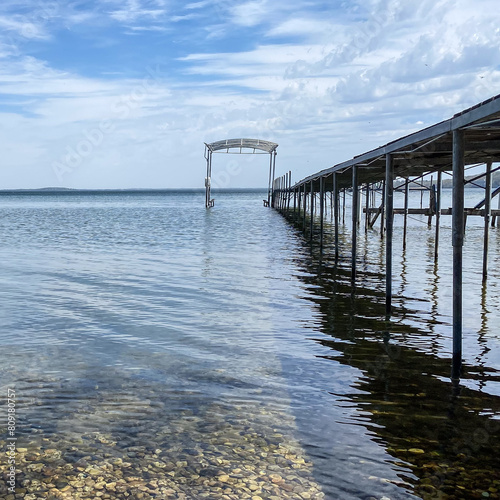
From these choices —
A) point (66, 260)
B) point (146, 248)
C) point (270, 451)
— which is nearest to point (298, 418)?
point (270, 451)

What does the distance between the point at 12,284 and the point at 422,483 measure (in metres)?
12.2

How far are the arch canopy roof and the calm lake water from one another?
39.0 meters

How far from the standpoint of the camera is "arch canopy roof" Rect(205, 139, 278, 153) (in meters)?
52.7

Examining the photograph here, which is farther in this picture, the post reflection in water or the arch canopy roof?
the arch canopy roof

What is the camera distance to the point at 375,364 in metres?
7.97

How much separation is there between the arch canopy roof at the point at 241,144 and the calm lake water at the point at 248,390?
39009 millimetres

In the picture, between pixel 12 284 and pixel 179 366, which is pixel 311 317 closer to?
pixel 179 366

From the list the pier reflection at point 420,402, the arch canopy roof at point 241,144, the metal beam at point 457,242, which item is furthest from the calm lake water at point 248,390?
the arch canopy roof at point 241,144

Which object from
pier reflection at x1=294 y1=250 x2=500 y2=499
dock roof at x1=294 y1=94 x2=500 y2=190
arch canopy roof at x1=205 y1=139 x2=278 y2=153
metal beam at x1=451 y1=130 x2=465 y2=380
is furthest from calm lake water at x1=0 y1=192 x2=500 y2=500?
arch canopy roof at x1=205 y1=139 x2=278 y2=153

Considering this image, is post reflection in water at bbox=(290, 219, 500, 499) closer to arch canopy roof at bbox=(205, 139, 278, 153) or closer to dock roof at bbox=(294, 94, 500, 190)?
dock roof at bbox=(294, 94, 500, 190)

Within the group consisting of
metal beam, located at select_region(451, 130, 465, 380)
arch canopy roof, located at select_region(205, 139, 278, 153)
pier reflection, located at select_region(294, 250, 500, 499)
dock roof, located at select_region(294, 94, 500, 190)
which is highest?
arch canopy roof, located at select_region(205, 139, 278, 153)

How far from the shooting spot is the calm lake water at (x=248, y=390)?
16.0 feet

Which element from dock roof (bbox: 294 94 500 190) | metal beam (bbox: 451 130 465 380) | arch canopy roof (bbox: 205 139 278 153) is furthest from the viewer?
arch canopy roof (bbox: 205 139 278 153)

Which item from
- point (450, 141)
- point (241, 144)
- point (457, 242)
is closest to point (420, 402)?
point (457, 242)
